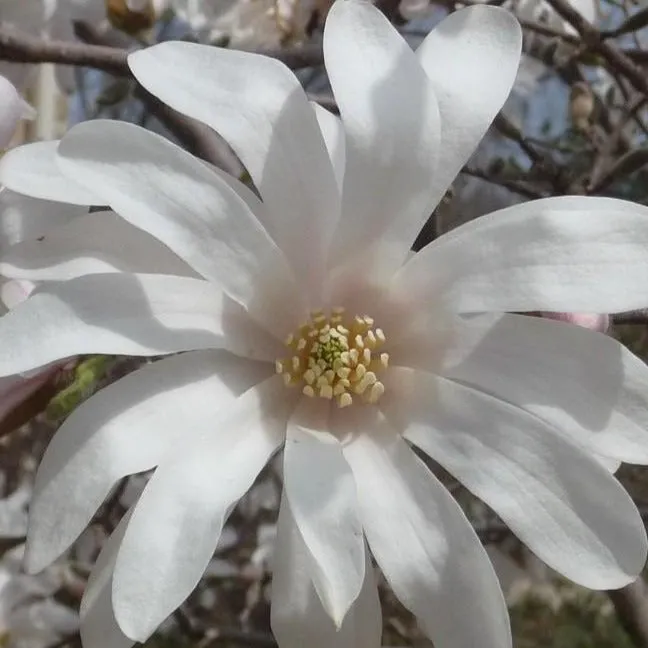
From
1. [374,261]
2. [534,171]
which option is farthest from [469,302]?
[534,171]

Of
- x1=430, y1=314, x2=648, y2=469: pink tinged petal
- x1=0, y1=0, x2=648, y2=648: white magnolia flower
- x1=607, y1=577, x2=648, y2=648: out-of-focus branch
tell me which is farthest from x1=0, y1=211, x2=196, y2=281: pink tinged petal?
x1=607, y1=577, x2=648, y2=648: out-of-focus branch

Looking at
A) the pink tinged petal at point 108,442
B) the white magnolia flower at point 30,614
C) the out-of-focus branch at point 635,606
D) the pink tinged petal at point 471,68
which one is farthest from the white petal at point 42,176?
the white magnolia flower at point 30,614

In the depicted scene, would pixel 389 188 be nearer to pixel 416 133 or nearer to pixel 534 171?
pixel 416 133

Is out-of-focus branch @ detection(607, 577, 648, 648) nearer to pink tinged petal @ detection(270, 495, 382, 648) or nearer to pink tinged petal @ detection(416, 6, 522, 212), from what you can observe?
pink tinged petal @ detection(270, 495, 382, 648)

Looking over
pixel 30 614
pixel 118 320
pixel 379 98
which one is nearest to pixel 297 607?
pixel 118 320

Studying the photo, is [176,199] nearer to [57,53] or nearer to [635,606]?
[57,53]

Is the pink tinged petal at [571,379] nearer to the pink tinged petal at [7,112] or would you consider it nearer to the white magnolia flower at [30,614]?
the pink tinged petal at [7,112]

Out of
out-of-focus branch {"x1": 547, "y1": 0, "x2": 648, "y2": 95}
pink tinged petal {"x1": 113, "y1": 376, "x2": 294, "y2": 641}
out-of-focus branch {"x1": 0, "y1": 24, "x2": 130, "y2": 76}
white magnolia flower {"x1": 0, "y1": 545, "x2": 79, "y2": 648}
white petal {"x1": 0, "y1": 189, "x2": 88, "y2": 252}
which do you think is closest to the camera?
pink tinged petal {"x1": 113, "y1": 376, "x2": 294, "y2": 641}

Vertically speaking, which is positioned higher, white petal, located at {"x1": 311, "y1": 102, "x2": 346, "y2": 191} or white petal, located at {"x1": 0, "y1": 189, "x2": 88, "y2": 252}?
white petal, located at {"x1": 311, "y1": 102, "x2": 346, "y2": 191}
